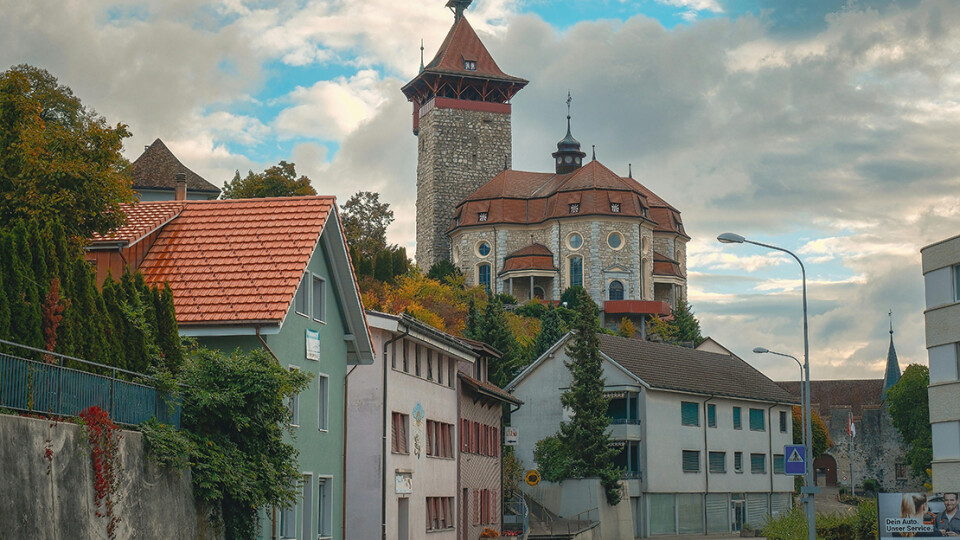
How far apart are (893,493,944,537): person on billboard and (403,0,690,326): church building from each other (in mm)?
79665

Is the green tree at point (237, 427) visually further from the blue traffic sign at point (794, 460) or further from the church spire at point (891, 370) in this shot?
the church spire at point (891, 370)

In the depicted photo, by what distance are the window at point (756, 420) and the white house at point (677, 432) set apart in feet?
0.16

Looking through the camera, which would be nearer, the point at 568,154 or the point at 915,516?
the point at 915,516

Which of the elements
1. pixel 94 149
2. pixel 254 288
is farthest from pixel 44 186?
pixel 254 288

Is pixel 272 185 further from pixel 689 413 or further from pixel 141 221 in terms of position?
pixel 141 221

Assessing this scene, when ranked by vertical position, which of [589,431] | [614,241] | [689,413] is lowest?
[589,431]

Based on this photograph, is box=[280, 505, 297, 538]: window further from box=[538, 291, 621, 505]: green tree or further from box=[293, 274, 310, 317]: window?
box=[538, 291, 621, 505]: green tree

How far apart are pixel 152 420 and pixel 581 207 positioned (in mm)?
99658

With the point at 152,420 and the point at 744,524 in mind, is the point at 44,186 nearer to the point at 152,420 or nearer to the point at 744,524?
the point at 152,420

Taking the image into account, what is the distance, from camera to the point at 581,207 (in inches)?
4609

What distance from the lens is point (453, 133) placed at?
130250 mm

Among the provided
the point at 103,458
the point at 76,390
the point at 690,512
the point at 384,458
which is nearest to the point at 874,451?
the point at 690,512

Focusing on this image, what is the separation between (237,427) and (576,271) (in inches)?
3785

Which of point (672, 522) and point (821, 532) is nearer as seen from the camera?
point (821, 532)
